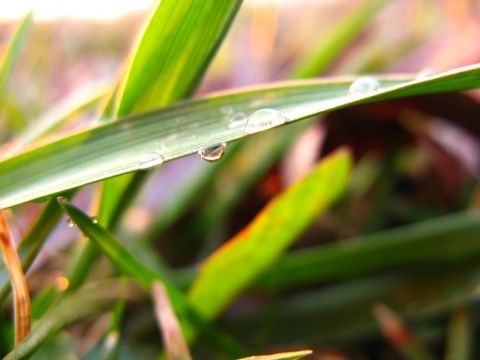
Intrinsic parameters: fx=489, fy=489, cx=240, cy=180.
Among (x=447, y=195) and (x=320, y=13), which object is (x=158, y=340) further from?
(x=320, y=13)

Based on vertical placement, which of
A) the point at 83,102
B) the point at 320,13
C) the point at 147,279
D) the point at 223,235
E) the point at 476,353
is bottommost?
the point at 476,353

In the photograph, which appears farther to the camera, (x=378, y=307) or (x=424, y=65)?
(x=424, y=65)

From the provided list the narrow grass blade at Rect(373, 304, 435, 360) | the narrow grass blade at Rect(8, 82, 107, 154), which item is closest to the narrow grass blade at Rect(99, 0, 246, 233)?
the narrow grass blade at Rect(8, 82, 107, 154)

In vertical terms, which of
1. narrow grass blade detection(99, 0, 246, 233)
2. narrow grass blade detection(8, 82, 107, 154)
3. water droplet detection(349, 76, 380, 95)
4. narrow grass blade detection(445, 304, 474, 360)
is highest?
narrow grass blade detection(8, 82, 107, 154)

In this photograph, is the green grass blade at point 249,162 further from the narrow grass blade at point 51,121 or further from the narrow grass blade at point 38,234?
the narrow grass blade at point 38,234

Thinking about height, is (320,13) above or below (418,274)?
above

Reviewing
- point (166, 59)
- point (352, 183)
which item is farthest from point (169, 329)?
point (352, 183)

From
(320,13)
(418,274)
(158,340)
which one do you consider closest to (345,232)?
(418,274)

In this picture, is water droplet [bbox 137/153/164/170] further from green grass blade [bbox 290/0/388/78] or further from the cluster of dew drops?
green grass blade [bbox 290/0/388/78]
